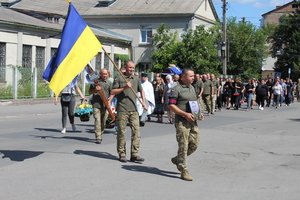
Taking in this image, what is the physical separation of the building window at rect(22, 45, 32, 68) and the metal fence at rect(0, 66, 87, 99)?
8927mm

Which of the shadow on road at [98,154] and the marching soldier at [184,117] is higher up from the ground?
the marching soldier at [184,117]

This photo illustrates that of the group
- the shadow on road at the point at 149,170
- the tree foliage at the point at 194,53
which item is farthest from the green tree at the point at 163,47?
the shadow on road at the point at 149,170

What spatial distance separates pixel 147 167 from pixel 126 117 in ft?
3.35

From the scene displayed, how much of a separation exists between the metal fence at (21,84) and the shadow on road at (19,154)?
50.4 ft

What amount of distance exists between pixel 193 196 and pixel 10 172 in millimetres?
3103

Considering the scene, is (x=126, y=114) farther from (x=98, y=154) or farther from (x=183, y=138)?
(x=183, y=138)

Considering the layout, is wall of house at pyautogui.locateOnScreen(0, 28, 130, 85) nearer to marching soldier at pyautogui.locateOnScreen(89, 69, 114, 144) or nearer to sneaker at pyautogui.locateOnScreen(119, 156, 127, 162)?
marching soldier at pyautogui.locateOnScreen(89, 69, 114, 144)

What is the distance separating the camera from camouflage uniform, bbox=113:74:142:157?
9883 mm

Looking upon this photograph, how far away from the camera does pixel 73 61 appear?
10.1 metres

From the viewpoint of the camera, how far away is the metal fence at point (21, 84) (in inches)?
1036

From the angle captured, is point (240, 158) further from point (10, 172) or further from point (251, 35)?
point (251, 35)

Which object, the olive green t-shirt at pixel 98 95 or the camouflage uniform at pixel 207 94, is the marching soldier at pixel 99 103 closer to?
the olive green t-shirt at pixel 98 95

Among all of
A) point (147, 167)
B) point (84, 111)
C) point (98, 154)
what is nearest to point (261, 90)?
point (84, 111)

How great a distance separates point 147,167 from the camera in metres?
9.55
